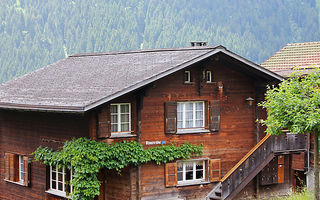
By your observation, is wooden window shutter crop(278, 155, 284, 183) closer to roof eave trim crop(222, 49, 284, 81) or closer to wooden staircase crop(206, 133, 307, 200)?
wooden staircase crop(206, 133, 307, 200)

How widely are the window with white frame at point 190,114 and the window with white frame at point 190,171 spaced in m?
1.40

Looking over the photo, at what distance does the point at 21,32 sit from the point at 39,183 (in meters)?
133

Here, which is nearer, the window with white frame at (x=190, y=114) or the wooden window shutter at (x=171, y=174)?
the wooden window shutter at (x=171, y=174)

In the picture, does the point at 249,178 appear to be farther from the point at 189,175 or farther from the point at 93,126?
the point at 93,126

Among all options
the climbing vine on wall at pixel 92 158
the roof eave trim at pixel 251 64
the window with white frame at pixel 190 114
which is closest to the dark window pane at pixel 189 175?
the climbing vine on wall at pixel 92 158

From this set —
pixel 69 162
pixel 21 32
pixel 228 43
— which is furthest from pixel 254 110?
pixel 21 32

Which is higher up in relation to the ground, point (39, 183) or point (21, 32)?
point (21, 32)

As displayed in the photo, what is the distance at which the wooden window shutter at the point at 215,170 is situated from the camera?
21644mm

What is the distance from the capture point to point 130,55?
24.0m

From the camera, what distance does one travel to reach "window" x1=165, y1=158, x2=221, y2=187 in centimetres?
2086

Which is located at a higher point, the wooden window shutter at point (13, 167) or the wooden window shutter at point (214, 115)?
the wooden window shutter at point (214, 115)

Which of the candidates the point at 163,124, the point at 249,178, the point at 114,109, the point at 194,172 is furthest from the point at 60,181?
the point at 249,178

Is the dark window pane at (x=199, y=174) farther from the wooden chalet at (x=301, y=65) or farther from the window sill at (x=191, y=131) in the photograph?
the wooden chalet at (x=301, y=65)

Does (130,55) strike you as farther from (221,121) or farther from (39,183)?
(39,183)
